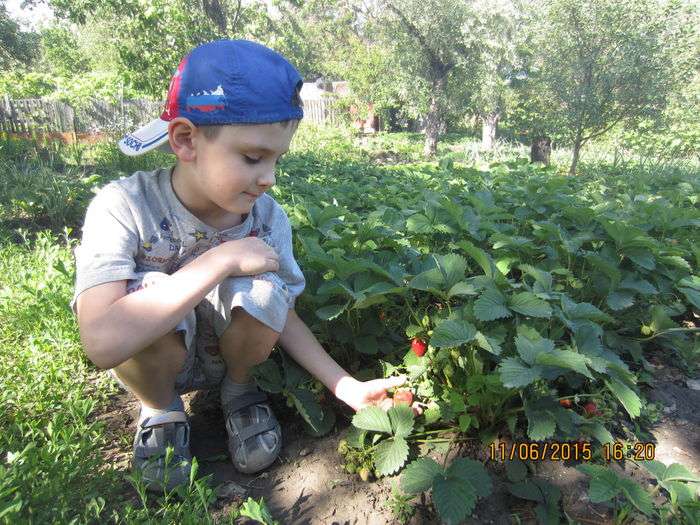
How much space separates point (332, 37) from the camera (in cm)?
3662

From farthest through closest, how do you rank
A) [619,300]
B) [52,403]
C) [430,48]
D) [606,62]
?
[430,48] → [606,62] → [619,300] → [52,403]

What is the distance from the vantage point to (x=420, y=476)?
1.21 m

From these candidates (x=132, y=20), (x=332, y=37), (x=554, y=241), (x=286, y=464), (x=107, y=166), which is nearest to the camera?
(x=286, y=464)

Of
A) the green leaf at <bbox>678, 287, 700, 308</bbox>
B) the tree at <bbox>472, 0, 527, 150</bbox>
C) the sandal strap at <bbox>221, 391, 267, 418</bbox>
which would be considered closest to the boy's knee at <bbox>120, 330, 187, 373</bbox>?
the sandal strap at <bbox>221, 391, 267, 418</bbox>

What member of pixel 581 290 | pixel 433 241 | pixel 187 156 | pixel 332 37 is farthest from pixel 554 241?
pixel 332 37

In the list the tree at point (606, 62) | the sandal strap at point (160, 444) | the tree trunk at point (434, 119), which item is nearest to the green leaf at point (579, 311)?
the sandal strap at point (160, 444)

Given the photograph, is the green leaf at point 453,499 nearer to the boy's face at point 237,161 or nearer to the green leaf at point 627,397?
the green leaf at point 627,397

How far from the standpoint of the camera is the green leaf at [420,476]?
1.19 metres

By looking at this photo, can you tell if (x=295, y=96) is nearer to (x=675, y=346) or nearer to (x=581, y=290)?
(x=581, y=290)

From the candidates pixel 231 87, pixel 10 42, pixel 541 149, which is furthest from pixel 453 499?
pixel 10 42

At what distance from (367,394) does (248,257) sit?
562 mm

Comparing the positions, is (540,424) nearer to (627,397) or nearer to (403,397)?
(627,397)

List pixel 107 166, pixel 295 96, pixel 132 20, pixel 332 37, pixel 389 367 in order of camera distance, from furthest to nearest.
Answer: pixel 332 37
pixel 132 20
pixel 107 166
pixel 389 367
pixel 295 96

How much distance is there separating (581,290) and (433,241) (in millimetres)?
671
